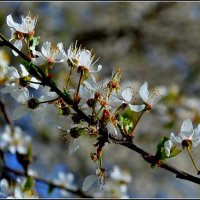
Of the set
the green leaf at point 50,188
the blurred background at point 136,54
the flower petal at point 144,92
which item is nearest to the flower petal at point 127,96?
the flower petal at point 144,92

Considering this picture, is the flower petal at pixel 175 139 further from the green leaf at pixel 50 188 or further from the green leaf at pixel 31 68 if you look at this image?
the green leaf at pixel 50 188

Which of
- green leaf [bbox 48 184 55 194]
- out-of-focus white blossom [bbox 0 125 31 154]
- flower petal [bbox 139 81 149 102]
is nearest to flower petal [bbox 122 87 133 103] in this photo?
flower petal [bbox 139 81 149 102]

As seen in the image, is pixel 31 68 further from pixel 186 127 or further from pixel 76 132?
pixel 186 127

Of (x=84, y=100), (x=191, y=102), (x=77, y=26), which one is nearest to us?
(x=84, y=100)

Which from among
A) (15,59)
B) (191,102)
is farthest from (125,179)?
(15,59)

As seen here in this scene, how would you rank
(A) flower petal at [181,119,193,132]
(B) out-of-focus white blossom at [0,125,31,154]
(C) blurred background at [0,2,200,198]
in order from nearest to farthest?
1. (A) flower petal at [181,119,193,132]
2. (B) out-of-focus white blossom at [0,125,31,154]
3. (C) blurred background at [0,2,200,198]

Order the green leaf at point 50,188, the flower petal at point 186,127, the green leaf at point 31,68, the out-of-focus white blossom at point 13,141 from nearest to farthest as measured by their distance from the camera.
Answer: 1. the green leaf at point 31,68
2. the flower petal at point 186,127
3. the green leaf at point 50,188
4. the out-of-focus white blossom at point 13,141

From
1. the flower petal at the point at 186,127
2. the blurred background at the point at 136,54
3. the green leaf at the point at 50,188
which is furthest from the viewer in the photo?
the blurred background at the point at 136,54

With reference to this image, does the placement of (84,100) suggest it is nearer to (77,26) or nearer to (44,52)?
(44,52)

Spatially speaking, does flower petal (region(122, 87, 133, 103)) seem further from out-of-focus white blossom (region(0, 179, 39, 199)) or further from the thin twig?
out-of-focus white blossom (region(0, 179, 39, 199))
